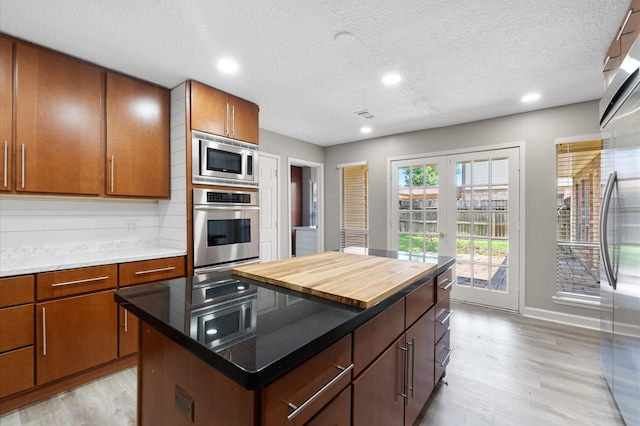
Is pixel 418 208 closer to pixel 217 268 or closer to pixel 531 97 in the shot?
pixel 531 97

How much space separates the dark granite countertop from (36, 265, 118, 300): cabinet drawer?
4.29 feet

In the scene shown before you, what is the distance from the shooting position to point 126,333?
2.38m

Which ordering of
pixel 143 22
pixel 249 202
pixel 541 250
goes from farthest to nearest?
pixel 541 250
pixel 249 202
pixel 143 22

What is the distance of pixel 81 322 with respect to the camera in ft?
7.06

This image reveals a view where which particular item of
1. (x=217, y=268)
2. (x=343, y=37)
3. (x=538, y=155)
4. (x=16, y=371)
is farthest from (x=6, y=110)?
(x=538, y=155)

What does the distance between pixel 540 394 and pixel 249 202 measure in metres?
2.99

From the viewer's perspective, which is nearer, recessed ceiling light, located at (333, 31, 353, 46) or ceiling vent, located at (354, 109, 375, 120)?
recessed ceiling light, located at (333, 31, 353, 46)

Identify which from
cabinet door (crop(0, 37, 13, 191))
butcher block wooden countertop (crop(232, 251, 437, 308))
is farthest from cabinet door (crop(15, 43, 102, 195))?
butcher block wooden countertop (crop(232, 251, 437, 308))

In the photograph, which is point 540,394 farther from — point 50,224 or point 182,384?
point 50,224

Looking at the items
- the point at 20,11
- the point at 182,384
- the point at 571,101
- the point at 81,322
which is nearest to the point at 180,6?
the point at 20,11

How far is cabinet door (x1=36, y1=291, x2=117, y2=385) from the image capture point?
199 cm

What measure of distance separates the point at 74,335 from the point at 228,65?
2.41 m

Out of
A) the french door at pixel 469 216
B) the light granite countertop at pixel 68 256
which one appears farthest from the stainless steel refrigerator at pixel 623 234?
the light granite countertop at pixel 68 256

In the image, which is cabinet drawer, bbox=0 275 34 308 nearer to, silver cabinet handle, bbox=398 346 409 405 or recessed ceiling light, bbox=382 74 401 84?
silver cabinet handle, bbox=398 346 409 405
